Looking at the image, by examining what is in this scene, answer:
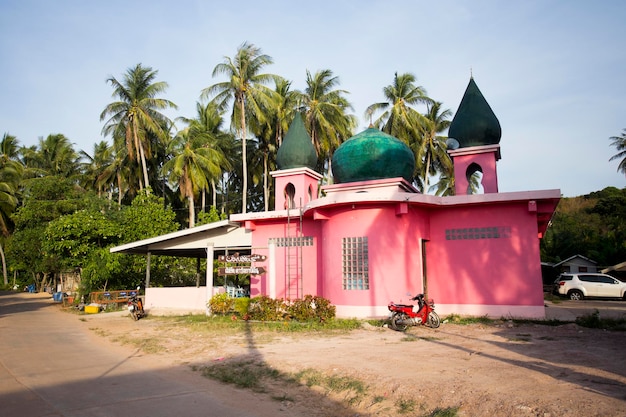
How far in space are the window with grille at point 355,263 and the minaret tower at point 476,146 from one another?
5508 millimetres

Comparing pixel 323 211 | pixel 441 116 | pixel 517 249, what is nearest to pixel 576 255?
pixel 441 116

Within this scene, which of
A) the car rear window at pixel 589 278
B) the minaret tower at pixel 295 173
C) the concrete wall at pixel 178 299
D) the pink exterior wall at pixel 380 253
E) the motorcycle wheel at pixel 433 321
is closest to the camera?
the motorcycle wheel at pixel 433 321

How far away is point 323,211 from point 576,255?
26.6m

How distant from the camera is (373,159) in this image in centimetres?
1609

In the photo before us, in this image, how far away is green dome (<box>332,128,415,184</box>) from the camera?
1612 cm

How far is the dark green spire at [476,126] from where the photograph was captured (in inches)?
692

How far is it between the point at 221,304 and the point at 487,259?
9.01m

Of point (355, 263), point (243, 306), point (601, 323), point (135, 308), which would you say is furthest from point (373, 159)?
point (135, 308)

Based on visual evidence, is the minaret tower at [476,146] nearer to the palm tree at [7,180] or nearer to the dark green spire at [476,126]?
the dark green spire at [476,126]

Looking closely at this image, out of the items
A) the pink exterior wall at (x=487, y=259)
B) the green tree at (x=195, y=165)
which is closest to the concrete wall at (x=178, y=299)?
the pink exterior wall at (x=487, y=259)

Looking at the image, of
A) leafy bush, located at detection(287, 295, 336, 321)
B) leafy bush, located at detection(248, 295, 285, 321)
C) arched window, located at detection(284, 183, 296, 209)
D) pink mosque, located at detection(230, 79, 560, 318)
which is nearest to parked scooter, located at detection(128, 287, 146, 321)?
pink mosque, located at detection(230, 79, 560, 318)

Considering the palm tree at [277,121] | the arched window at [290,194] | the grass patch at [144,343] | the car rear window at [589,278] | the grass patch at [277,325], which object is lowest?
the grass patch at [144,343]

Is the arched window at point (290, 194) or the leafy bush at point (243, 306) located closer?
the leafy bush at point (243, 306)

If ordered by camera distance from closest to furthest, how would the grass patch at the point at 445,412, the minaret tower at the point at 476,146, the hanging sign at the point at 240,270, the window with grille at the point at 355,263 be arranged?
the grass patch at the point at 445,412, the window with grille at the point at 355,263, the hanging sign at the point at 240,270, the minaret tower at the point at 476,146
